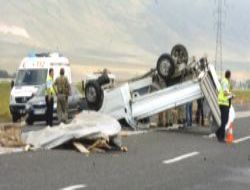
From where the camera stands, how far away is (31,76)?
30.8m

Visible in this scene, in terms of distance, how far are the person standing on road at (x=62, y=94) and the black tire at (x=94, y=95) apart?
683mm

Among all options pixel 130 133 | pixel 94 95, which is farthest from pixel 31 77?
pixel 130 133

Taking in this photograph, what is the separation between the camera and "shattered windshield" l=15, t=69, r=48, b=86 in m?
30.6

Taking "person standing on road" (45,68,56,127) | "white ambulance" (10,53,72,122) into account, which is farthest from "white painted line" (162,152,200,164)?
"white ambulance" (10,53,72,122)

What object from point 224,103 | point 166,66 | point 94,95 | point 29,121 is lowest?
point 29,121

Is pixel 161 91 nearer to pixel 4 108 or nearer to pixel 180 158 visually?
pixel 180 158

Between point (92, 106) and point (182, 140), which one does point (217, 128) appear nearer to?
point (182, 140)

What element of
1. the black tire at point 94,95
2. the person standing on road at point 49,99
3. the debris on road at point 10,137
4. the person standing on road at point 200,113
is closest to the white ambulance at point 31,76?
the person standing on road at point 49,99

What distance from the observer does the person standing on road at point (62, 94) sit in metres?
24.0

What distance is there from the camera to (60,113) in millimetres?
24188

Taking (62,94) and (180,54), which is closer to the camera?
(62,94)

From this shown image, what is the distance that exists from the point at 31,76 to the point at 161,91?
9.45m

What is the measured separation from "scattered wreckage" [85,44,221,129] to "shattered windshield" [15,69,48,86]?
653cm

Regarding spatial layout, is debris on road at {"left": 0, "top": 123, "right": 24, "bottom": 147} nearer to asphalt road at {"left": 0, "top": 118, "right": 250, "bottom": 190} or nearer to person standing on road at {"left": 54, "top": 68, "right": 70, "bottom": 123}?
asphalt road at {"left": 0, "top": 118, "right": 250, "bottom": 190}
